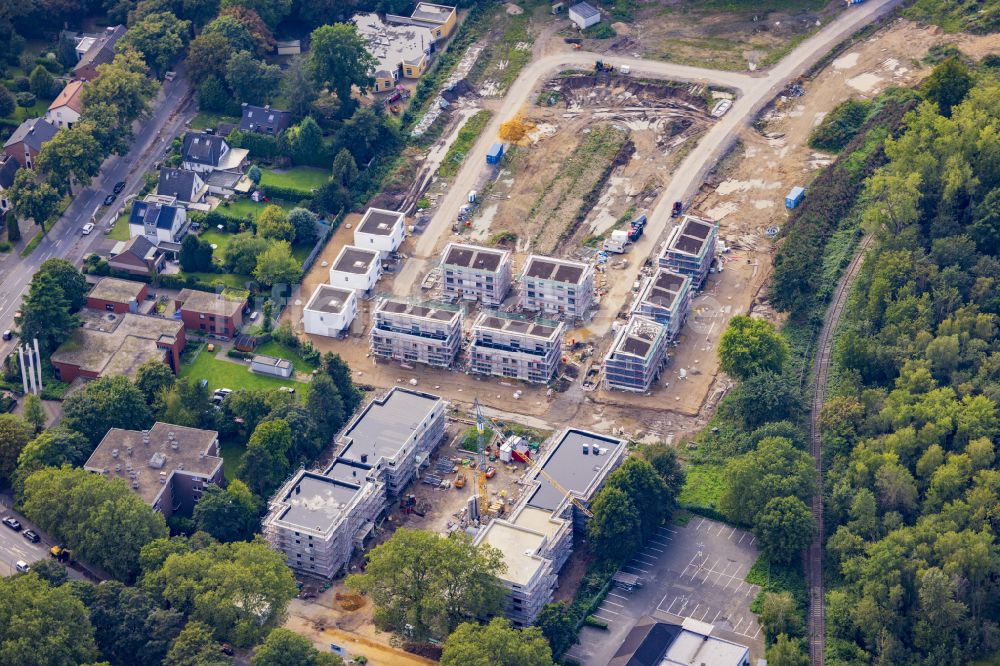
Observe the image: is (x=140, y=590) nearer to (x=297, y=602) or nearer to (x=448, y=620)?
(x=297, y=602)

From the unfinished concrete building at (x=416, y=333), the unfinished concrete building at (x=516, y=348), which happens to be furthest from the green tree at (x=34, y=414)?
the unfinished concrete building at (x=516, y=348)

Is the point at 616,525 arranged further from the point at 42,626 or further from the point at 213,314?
the point at 213,314

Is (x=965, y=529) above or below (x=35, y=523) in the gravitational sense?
above

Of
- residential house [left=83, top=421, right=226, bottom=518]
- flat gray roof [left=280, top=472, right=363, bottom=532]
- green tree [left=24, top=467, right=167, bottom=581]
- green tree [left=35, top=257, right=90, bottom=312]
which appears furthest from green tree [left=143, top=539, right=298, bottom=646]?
green tree [left=35, top=257, right=90, bottom=312]

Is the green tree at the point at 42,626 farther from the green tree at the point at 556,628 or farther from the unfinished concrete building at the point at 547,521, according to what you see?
the green tree at the point at 556,628

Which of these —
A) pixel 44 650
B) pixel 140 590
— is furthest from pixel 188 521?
pixel 44 650

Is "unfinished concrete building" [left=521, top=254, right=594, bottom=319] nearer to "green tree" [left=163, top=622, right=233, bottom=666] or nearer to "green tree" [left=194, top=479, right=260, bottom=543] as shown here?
"green tree" [left=194, top=479, right=260, bottom=543]
